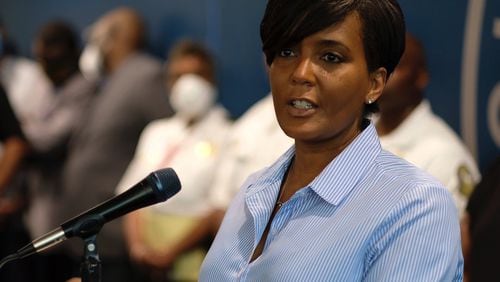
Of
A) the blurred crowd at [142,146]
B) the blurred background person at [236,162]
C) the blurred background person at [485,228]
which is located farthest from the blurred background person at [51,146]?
the blurred background person at [485,228]

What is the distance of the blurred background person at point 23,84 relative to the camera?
6160mm

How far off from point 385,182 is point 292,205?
0.58 feet

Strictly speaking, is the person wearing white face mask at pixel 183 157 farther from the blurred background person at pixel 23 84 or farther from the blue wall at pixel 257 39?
the blurred background person at pixel 23 84

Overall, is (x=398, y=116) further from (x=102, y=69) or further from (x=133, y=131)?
(x=102, y=69)

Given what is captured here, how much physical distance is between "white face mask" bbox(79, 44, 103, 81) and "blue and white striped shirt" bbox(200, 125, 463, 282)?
4.02m

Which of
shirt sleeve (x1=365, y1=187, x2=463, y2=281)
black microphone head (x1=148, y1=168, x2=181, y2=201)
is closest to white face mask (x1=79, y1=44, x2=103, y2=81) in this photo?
black microphone head (x1=148, y1=168, x2=181, y2=201)

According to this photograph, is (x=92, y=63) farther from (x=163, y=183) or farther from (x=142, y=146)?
(x=163, y=183)

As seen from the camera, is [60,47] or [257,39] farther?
[60,47]

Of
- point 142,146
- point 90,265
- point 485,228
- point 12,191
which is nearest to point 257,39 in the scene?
point 142,146

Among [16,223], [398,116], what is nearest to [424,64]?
[398,116]

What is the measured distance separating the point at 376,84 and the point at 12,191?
4.01 metres

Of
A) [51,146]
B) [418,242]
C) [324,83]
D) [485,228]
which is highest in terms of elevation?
[324,83]

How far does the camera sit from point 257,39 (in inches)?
204

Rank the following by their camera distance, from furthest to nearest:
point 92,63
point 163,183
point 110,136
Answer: point 92,63 → point 110,136 → point 163,183
